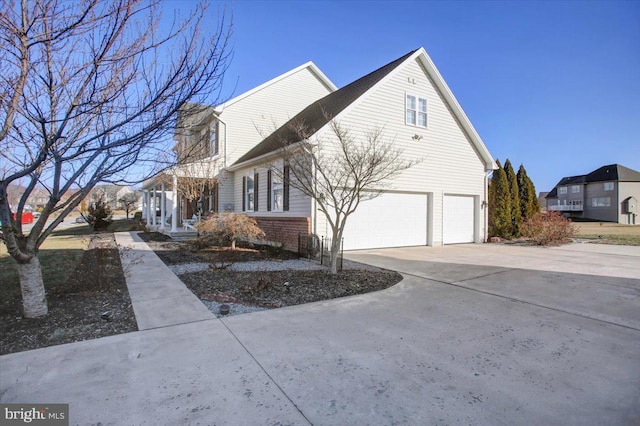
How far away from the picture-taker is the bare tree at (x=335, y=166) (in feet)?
26.7

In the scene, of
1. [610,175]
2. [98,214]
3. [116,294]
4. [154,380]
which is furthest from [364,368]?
[610,175]

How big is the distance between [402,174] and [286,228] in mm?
4941

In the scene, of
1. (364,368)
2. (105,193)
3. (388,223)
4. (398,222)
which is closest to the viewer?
(364,368)

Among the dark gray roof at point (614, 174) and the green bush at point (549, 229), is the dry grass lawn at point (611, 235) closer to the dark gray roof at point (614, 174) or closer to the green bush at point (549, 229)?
the green bush at point (549, 229)

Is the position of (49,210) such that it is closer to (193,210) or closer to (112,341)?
(112,341)

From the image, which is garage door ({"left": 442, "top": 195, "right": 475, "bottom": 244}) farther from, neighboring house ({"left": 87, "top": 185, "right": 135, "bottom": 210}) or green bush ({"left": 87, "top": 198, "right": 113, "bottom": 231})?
green bush ({"left": 87, "top": 198, "right": 113, "bottom": 231})

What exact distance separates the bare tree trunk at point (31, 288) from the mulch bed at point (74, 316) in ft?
0.40

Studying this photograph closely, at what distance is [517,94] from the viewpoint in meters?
16.7

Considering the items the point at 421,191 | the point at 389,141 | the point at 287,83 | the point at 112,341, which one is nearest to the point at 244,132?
the point at 287,83

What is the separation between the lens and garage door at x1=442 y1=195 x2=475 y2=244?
14.7 meters

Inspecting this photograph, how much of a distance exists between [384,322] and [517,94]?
16731 millimetres

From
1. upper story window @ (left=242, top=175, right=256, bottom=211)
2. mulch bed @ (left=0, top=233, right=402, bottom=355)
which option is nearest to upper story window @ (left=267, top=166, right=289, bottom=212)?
upper story window @ (left=242, top=175, right=256, bottom=211)

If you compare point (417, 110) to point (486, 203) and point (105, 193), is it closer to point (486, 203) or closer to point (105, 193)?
point (486, 203)

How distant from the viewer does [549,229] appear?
49.3 feet
